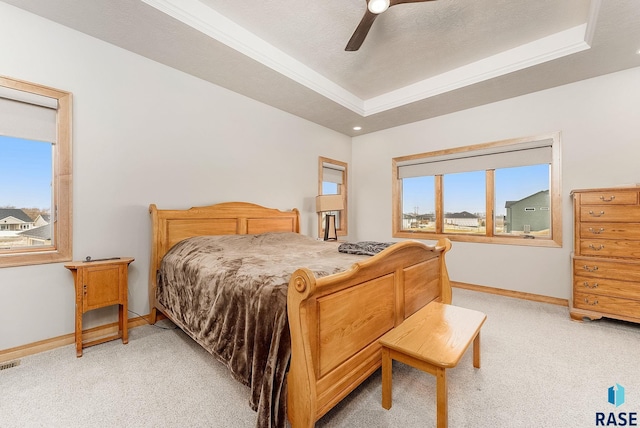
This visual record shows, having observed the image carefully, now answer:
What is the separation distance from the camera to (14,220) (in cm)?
218

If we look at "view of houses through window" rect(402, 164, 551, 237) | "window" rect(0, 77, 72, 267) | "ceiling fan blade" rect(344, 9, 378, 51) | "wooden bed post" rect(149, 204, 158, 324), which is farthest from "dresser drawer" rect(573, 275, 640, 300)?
"window" rect(0, 77, 72, 267)

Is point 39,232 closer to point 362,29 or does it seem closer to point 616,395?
point 362,29

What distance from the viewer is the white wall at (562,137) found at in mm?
2967

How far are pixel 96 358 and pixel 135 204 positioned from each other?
1.38 m

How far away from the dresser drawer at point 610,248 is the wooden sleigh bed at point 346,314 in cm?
149

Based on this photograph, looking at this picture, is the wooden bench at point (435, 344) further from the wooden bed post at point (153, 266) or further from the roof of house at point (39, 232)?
the roof of house at point (39, 232)

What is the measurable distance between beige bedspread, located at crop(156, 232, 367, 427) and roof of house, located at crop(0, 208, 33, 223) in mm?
1087

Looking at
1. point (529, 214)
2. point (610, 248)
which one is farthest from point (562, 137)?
point (610, 248)

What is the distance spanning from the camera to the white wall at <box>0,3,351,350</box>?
2162mm

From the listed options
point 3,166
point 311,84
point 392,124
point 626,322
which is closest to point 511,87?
point 392,124

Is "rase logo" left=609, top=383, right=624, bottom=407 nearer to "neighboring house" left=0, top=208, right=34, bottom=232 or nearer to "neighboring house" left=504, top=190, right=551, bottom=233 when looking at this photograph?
"neighboring house" left=504, top=190, right=551, bottom=233

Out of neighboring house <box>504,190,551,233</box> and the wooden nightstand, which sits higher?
neighboring house <box>504,190,551,233</box>

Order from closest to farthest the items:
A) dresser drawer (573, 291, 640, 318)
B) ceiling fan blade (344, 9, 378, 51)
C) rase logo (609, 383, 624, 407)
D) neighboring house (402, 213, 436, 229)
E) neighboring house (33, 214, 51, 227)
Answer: rase logo (609, 383, 624, 407), ceiling fan blade (344, 9, 378, 51), neighboring house (33, 214, 51, 227), dresser drawer (573, 291, 640, 318), neighboring house (402, 213, 436, 229)

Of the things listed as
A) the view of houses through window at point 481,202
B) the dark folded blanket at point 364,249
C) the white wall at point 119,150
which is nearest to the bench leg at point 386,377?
the dark folded blanket at point 364,249
